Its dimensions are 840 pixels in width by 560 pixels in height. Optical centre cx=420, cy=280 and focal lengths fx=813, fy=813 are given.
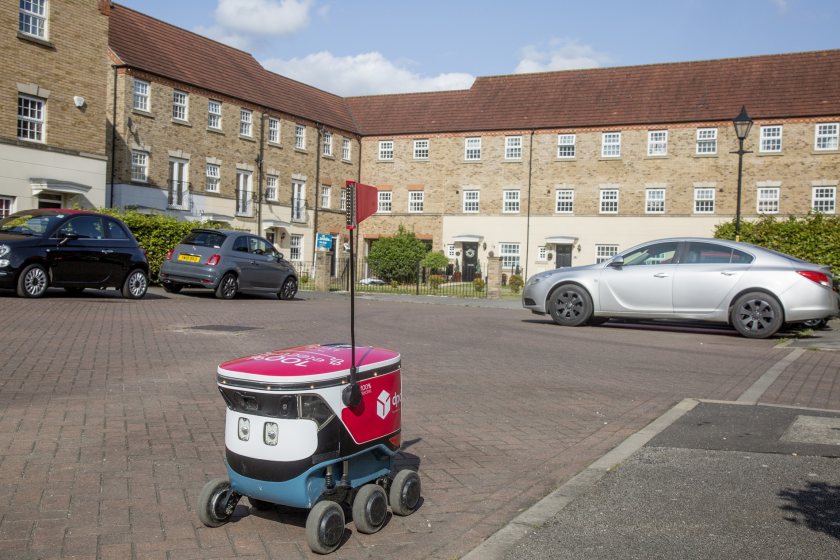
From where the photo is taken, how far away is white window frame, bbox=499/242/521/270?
47.2 metres

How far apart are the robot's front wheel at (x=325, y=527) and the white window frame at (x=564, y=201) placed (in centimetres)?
4304

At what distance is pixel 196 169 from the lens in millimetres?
38688

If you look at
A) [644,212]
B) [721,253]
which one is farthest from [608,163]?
[721,253]

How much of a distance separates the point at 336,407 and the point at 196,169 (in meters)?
36.6

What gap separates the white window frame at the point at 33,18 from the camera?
25.8m

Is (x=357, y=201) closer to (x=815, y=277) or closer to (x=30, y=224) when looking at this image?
(x=815, y=277)

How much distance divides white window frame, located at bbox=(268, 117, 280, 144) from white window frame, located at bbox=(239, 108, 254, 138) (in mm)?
1490

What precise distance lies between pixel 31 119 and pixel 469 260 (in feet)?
89.4

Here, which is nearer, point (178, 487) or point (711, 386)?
point (178, 487)

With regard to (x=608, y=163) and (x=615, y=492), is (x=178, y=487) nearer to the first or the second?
(x=615, y=492)

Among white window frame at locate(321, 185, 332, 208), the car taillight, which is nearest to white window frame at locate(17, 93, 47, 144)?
white window frame at locate(321, 185, 332, 208)

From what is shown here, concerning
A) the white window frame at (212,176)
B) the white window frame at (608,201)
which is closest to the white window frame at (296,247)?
the white window frame at (212,176)

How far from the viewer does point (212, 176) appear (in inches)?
1566

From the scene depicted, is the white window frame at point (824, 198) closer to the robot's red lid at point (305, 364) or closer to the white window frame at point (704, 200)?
the white window frame at point (704, 200)
